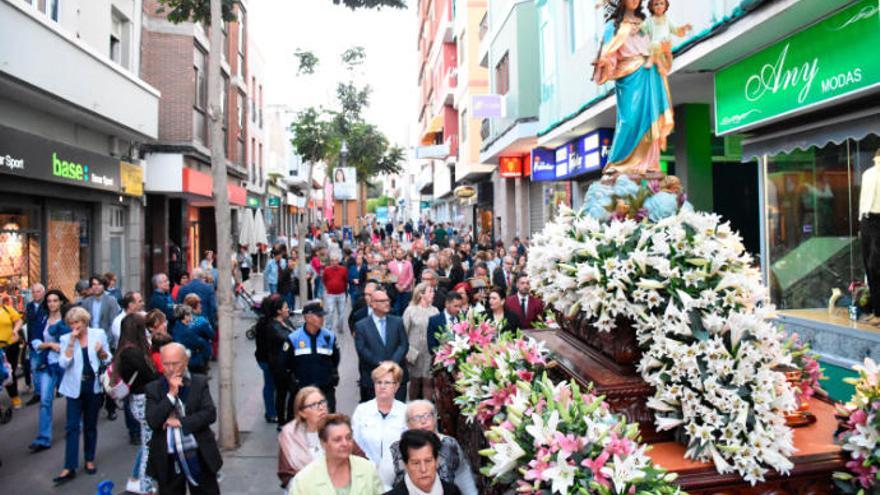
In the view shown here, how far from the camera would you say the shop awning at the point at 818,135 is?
728 cm

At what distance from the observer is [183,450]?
5.07 metres

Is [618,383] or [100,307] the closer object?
[618,383]

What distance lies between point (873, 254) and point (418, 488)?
258 inches

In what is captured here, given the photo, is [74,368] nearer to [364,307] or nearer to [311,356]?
[311,356]

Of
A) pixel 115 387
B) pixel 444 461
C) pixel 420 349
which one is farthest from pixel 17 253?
pixel 444 461

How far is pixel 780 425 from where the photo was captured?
10.7 feet

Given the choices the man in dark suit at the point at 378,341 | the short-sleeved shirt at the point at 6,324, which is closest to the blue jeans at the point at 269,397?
the man in dark suit at the point at 378,341

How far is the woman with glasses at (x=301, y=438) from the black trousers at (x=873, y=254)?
21.6 ft

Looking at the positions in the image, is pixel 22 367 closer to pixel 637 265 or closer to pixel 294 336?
pixel 294 336

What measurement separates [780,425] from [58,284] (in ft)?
49.3

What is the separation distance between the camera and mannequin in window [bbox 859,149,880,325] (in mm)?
7363

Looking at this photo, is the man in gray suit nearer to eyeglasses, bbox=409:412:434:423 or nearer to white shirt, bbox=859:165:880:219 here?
eyeglasses, bbox=409:412:434:423

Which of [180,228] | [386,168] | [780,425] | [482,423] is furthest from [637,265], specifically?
[386,168]

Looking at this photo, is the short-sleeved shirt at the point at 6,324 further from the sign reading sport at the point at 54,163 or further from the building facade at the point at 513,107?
the building facade at the point at 513,107
